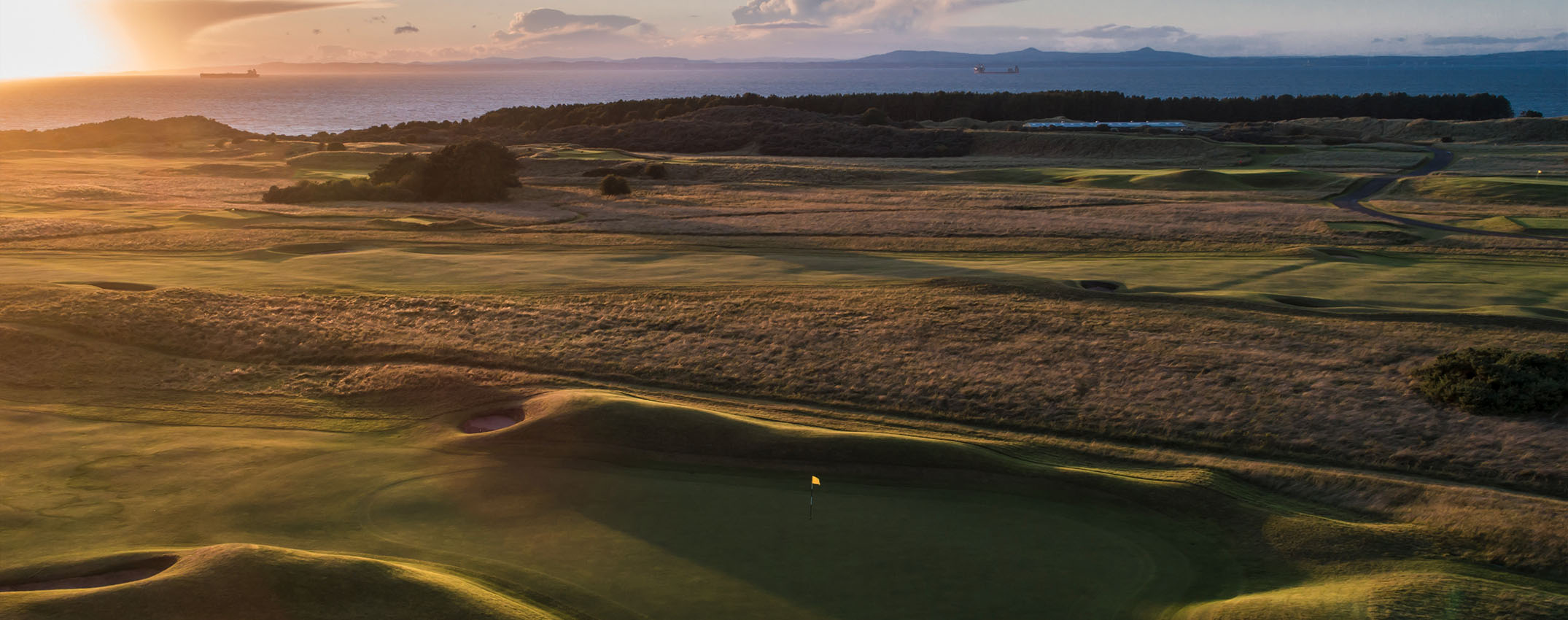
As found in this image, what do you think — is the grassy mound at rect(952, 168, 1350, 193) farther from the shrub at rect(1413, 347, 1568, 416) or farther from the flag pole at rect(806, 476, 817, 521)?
the flag pole at rect(806, 476, 817, 521)

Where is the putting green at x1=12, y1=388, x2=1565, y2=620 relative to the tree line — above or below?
below

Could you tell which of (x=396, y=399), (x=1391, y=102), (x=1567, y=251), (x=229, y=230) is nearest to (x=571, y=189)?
(x=229, y=230)

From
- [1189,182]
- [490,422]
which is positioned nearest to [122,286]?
[490,422]

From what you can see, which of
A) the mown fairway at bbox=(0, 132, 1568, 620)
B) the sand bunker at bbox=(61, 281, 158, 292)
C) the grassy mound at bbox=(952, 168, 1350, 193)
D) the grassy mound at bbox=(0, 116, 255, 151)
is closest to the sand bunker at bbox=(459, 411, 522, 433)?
the mown fairway at bbox=(0, 132, 1568, 620)

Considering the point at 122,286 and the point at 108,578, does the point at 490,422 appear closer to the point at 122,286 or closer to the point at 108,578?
the point at 108,578

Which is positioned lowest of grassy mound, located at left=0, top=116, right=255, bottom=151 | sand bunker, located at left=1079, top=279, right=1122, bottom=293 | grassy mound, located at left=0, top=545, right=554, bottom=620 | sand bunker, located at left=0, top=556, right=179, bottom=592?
sand bunker, located at left=0, top=556, right=179, bottom=592

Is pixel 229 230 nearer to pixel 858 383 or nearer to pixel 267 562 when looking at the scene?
pixel 858 383

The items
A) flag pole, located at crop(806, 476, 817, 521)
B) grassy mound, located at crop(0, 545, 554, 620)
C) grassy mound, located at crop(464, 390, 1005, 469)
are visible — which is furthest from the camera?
grassy mound, located at crop(464, 390, 1005, 469)
